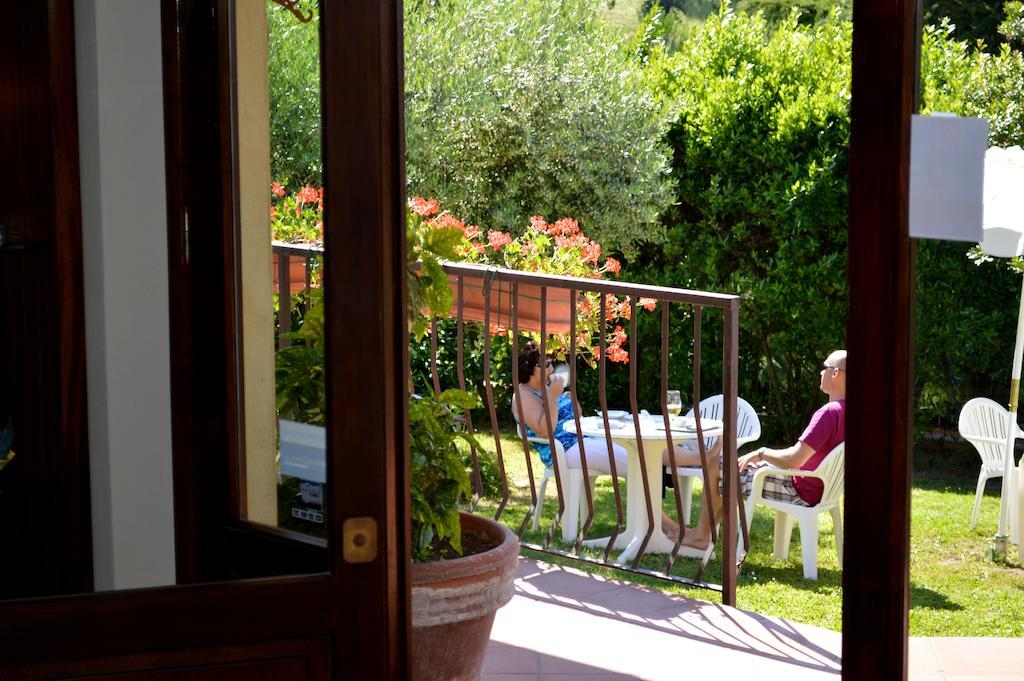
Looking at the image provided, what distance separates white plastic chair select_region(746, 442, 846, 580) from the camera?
5.04m

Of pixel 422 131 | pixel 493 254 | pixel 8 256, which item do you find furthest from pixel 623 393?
pixel 8 256

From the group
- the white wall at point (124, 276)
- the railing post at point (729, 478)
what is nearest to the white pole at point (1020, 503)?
the white wall at point (124, 276)

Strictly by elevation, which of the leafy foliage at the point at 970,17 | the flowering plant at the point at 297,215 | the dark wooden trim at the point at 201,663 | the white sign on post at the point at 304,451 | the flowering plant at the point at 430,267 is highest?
the leafy foliage at the point at 970,17

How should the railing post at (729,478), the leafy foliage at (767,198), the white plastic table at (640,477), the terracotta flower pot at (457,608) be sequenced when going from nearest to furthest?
the terracotta flower pot at (457,608), the railing post at (729,478), the white plastic table at (640,477), the leafy foliage at (767,198)

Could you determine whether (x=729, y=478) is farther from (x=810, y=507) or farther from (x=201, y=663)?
(x=201, y=663)

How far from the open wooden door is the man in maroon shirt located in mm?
3123

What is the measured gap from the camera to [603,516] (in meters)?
6.40

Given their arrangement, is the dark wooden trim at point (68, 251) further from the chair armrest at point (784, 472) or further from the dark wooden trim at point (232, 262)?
the chair armrest at point (784, 472)

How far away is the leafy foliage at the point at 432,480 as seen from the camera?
2.55 m

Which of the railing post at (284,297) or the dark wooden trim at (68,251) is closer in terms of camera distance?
the railing post at (284,297)

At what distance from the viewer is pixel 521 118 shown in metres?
8.23

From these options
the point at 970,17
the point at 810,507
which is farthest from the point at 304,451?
the point at 810,507

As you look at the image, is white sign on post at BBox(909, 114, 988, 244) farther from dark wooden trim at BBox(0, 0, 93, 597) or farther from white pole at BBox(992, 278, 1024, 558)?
dark wooden trim at BBox(0, 0, 93, 597)

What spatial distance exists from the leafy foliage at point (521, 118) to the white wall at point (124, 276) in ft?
20.7
